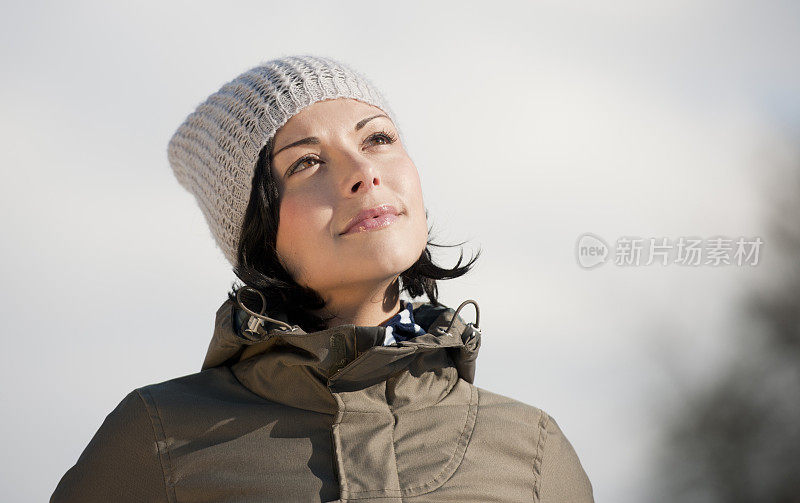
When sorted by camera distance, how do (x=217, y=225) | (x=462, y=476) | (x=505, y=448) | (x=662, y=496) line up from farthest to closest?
(x=662, y=496) < (x=217, y=225) < (x=505, y=448) < (x=462, y=476)

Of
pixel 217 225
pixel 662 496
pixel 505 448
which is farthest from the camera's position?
pixel 662 496

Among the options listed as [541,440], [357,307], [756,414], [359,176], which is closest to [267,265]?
[357,307]

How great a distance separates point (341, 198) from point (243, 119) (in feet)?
1.60

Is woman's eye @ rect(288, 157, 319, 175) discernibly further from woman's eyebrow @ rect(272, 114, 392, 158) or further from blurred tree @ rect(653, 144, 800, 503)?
blurred tree @ rect(653, 144, 800, 503)

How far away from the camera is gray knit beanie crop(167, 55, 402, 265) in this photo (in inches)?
97.6

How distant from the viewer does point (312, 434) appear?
6.92ft

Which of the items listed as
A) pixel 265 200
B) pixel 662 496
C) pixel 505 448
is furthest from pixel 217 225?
pixel 662 496

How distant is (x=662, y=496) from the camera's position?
353 inches

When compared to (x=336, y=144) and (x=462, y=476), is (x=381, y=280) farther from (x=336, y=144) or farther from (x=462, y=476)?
(x=462, y=476)

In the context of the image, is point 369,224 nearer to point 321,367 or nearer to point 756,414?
point 321,367

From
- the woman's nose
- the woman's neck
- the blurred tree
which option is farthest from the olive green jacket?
the blurred tree

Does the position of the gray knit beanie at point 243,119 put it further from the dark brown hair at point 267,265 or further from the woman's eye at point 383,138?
the woman's eye at point 383,138

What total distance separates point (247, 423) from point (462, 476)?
52 cm

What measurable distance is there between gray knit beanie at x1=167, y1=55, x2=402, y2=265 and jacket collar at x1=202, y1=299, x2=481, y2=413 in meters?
0.35
